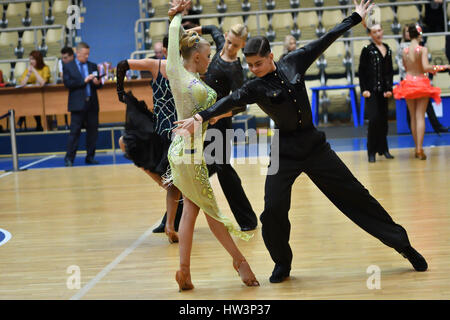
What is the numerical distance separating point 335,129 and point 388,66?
3616mm

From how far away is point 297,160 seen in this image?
4.29m

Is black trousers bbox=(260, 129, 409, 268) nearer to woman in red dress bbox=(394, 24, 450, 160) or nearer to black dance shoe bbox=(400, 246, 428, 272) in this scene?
black dance shoe bbox=(400, 246, 428, 272)

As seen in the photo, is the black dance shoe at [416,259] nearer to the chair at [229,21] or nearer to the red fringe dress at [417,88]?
the red fringe dress at [417,88]

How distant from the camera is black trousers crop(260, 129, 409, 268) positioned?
4.27 meters

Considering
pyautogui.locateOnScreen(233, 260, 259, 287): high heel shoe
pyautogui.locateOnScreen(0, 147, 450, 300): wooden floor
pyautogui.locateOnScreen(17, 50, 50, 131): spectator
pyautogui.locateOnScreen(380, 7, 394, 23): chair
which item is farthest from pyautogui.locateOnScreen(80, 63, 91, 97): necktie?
pyautogui.locateOnScreen(233, 260, 259, 287): high heel shoe

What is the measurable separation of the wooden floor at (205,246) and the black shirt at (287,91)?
0.99 m

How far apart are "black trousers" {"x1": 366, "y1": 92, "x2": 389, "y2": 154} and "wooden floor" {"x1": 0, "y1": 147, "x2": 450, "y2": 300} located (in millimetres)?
579

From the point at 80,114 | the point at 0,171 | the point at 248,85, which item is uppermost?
the point at 248,85

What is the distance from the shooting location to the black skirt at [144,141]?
5676mm

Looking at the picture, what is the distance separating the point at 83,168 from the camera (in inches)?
426

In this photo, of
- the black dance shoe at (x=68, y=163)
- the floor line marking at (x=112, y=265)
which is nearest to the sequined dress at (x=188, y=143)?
the floor line marking at (x=112, y=265)

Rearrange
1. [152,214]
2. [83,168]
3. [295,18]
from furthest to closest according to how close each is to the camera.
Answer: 1. [295,18]
2. [83,168]
3. [152,214]
